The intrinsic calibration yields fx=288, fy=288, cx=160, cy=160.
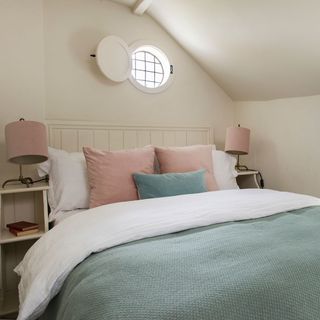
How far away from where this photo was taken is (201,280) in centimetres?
79

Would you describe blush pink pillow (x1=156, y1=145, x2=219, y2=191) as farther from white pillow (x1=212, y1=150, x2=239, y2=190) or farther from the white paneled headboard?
the white paneled headboard

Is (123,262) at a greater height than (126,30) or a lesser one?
lesser

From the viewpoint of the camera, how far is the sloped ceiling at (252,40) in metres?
1.92

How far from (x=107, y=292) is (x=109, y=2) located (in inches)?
95.6

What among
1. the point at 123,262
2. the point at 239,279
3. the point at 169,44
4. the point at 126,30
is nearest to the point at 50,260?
the point at 123,262

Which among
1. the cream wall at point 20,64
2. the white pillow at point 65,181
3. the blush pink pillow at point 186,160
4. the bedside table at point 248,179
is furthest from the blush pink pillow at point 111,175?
the bedside table at point 248,179

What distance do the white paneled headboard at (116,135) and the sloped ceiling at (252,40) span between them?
26.0 inches

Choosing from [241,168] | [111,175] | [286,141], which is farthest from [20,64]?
[286,141]

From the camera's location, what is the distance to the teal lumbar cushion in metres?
1.87

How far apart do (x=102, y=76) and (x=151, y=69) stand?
1.91ft

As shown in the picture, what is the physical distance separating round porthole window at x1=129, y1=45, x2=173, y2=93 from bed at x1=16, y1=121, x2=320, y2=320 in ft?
4.89

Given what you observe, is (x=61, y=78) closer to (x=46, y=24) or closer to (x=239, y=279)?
(x=46, y=24)

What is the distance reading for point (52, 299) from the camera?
1.10 meters

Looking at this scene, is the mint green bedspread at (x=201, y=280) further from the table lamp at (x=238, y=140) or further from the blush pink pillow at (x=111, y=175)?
the table lamp at (x=238, y=140)
